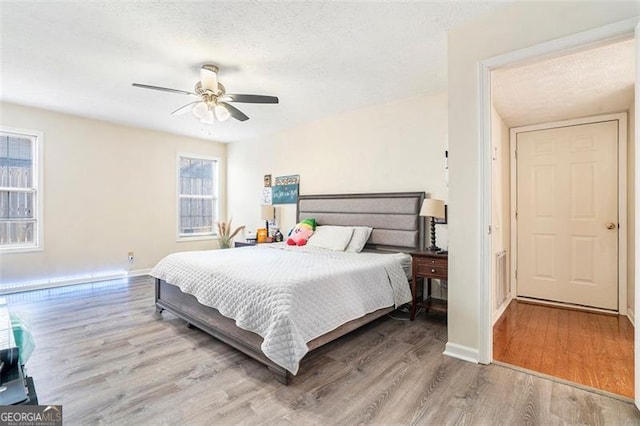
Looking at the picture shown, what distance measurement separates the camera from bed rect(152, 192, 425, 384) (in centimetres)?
219

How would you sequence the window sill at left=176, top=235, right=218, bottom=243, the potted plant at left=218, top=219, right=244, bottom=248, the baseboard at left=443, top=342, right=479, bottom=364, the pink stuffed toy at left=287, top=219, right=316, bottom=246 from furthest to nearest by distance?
the potted plant at left=218, top=219, right=244, bottom=248, the window sill at left=176, top=235, right=218, bottom=243, the pink stuffed toy at left=287, top=219, right=316, bottom=246, the baseboard at left=443, top=342, right=479, bottom=364

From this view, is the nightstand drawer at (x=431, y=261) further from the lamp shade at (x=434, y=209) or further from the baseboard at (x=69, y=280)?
the baseboard at (x=69, y=280)

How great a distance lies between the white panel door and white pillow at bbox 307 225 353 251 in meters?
2.25

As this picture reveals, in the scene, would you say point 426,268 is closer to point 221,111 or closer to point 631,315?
point 631,315

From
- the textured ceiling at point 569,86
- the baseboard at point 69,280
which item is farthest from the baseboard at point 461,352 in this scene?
the baseboard at point 69,280

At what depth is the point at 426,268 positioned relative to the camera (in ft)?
9.94

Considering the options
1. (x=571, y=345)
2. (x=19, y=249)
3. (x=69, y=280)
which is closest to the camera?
(x=571, y=345)

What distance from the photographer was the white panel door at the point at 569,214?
3.47 m

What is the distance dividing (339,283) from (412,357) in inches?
30.7

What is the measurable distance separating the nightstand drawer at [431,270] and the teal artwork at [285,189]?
2.63m

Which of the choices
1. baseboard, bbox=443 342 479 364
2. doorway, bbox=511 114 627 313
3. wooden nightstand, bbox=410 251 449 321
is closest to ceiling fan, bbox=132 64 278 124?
wooden nightstand, bbox=410 251 449 321

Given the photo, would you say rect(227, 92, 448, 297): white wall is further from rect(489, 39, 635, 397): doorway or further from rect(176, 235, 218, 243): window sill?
rect(176, 235, 218, 243): window sill

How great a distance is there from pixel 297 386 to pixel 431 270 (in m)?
1.67

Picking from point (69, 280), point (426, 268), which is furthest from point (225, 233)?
point (426, 268)
